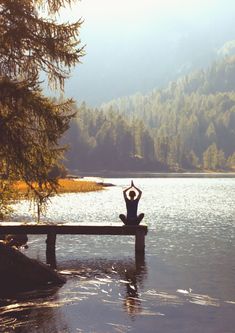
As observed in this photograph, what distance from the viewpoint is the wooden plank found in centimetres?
2558

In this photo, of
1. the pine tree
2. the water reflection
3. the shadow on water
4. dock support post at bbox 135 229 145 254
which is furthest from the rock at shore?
dock support post at bbox 135 229 145 254

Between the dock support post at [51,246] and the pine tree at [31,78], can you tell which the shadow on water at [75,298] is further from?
the pine tree at [31,78]

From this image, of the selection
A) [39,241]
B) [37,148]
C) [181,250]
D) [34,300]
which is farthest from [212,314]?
[39,241]

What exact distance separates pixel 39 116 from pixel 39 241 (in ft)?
46.5

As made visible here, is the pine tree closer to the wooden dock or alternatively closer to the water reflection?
the water reflection

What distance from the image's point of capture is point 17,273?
61.8 feet

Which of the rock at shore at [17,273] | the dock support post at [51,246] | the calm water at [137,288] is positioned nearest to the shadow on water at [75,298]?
the calm water at [137,288]

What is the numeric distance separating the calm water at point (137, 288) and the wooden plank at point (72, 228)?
1.40m

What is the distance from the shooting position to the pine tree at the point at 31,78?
18203 mm

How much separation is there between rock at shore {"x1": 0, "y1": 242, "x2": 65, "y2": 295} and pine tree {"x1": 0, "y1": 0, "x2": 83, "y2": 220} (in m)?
2.95

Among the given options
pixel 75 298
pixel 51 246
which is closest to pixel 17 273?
A: pixel 75 298

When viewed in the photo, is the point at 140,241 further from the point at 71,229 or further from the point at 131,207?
the point at 71,229

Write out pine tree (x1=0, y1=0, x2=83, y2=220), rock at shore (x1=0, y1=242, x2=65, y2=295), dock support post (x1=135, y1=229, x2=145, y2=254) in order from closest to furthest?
pine tree (x1=0, y1=0, x2=83, y2=220) → rock at shore (x1=0, y1=242, x2=65, y2=295) → dock support post (x1=135, y1=229, x2=145, y2=254)

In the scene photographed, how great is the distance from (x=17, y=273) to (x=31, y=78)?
7337mm
